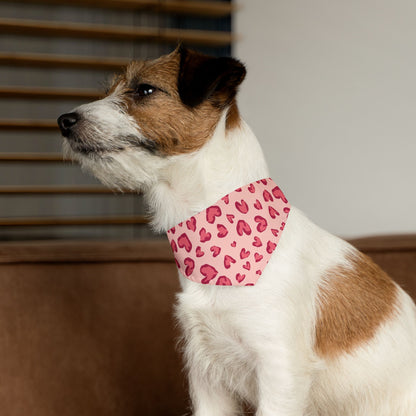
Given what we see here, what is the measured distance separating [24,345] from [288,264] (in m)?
0.76

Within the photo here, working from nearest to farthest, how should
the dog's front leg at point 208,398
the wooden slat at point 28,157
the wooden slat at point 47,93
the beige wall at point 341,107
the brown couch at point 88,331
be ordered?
the dog's front leg at point 208,398
the brown couch at point 88,331
the beige wall at point 341,107
the wooden slat at point 47,93
the wooden slat at point 28,157

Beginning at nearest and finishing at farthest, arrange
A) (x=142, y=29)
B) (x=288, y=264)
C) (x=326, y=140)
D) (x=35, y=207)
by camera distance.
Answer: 1. (x=288, y=264)
2. (x=326, y=140)
3. (x=142, y=29)
4. (x=35, y=207)

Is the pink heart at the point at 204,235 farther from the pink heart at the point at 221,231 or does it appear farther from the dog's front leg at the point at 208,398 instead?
the dog's front leg at the point at 208,398

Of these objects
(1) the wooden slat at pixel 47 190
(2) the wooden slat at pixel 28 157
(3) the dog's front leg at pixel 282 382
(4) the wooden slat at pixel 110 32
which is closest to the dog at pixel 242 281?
(3) the dog's front leg at pixel 282 382

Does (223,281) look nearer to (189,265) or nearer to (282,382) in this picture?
(189,265)

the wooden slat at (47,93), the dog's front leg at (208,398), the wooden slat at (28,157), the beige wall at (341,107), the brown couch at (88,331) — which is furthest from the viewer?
the wooden slat at (28,157)

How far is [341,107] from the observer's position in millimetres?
2441

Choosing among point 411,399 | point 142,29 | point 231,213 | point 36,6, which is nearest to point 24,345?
point 231,213

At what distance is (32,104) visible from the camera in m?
4.72

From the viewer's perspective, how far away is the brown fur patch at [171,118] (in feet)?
3.75

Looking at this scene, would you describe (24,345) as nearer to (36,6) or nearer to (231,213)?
(231,213)

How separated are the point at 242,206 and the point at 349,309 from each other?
30 centimetres

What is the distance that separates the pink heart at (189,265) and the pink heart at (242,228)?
111 mm

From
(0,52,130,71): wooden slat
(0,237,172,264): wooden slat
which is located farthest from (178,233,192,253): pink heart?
(0,52,130,71): wooden slat
